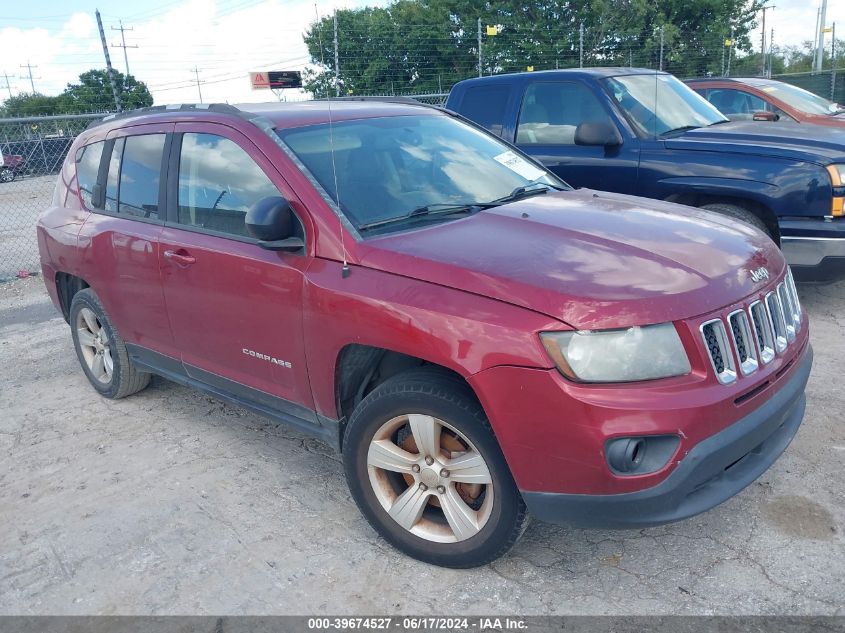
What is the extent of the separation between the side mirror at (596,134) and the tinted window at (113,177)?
344 centimetres

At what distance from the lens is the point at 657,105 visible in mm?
6395

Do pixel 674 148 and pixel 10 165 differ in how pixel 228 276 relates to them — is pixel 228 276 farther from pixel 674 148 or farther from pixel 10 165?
pixel 10 165

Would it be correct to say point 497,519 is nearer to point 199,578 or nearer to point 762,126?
point 199,578

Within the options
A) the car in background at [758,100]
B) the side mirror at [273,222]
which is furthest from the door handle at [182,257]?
the car in background at [758,100]

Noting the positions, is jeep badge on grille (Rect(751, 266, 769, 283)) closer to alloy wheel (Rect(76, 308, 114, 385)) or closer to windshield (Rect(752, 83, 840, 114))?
alloy wheel (Rect(76, 308, 114, 385))

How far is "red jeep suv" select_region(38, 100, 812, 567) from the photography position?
8.13ft

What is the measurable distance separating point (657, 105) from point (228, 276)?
445 centimetres

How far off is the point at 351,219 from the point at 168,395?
2538 millimetres

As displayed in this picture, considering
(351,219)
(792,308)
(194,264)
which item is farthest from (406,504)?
(792,308)

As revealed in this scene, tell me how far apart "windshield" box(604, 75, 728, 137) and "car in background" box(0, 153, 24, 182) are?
Answer: 32.7 ft

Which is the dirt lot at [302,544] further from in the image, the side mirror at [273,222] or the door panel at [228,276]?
the side mirror at [273,222]

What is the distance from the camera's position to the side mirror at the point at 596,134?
19.2ft

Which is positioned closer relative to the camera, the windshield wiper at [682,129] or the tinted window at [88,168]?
the tinted window at [88,168]

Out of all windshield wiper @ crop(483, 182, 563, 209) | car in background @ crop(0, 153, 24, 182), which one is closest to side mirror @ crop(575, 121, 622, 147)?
windshield wiper @ crop(483, 182, 563, 209)
